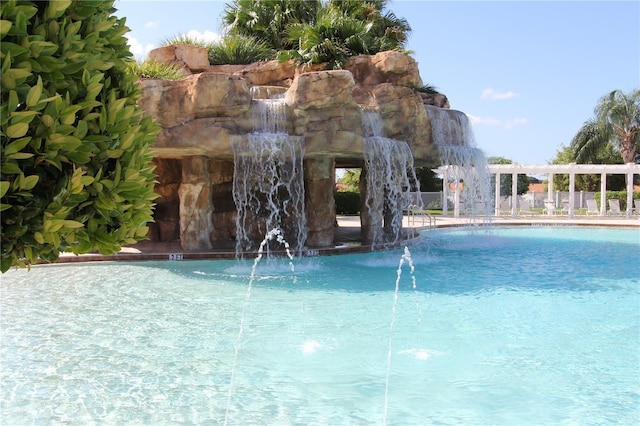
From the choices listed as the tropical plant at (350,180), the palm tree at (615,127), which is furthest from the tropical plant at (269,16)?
the palm tree at (615,127)

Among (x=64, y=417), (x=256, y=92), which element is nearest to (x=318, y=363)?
(x=64, y=417)

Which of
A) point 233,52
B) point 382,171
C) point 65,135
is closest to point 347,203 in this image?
point 233,52

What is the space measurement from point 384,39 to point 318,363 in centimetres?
1397

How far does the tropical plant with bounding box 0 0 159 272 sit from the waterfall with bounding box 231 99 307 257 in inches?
373

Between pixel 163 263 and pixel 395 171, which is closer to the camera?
pixel 163 263

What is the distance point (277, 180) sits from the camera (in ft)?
46.5

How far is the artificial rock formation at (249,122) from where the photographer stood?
11.7 m

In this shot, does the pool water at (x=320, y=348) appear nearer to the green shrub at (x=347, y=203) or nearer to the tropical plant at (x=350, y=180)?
the green shrub at (x=347, y=203)

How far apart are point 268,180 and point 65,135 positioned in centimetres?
1176

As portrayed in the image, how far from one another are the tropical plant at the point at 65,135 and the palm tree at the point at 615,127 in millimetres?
43573

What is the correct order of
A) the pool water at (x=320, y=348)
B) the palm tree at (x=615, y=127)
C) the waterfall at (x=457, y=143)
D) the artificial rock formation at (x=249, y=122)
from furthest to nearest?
the palm tree at (x=615, y=127), the waterfall at (x=457, y=143), the artificial rock formation at (x=249, y=122), the pool water at (x=320, y=348)

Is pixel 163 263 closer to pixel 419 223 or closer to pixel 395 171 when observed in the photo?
pixel 395 171

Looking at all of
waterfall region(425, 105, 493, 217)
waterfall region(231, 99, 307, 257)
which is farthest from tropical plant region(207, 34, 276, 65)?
waterfall region(425, 105, 493, 217)

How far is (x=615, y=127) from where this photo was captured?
40.2 meters
